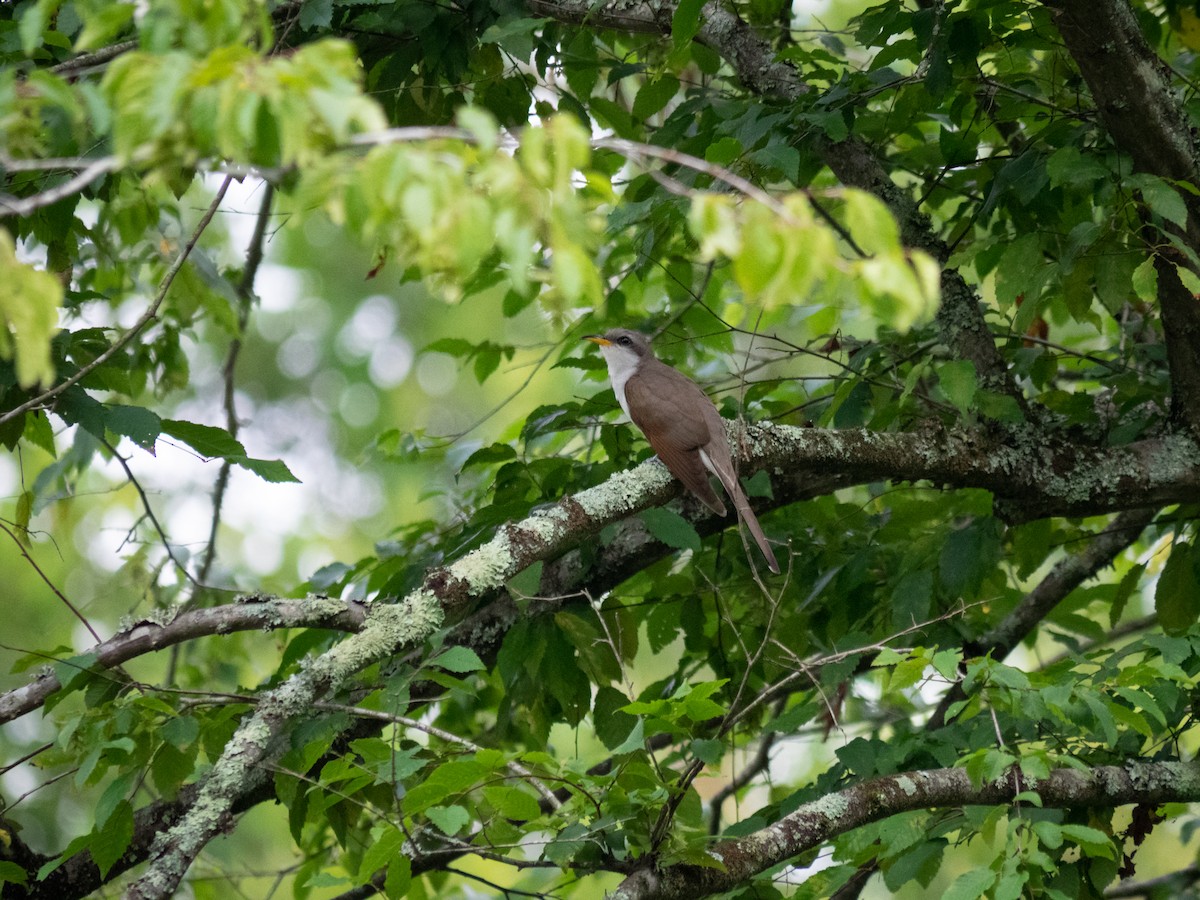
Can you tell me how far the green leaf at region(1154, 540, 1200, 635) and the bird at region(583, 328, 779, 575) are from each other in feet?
4.76

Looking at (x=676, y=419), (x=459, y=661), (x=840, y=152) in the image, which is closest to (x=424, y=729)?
(x=459, y=661)

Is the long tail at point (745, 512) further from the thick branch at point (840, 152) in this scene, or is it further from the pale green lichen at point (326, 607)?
the pale green lichen at point (326, 607)

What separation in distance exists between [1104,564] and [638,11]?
121 inches

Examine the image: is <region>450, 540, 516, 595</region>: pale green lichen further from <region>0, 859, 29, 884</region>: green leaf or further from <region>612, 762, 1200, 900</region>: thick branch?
<region>0, 859, 29, 884</region>: green leaf

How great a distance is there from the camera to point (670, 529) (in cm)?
369

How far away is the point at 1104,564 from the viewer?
16.5ft

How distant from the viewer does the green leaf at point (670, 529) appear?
363 cm

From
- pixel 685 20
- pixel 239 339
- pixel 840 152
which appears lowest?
pixel 840 152

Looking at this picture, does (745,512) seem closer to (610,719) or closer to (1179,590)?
(610,719)

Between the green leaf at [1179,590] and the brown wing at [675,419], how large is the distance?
170 centimetres

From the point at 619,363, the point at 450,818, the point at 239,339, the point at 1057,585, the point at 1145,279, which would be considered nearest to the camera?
the point at 450,818

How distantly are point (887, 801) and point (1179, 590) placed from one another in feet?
6.19

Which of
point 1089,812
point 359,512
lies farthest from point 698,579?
point 359,512

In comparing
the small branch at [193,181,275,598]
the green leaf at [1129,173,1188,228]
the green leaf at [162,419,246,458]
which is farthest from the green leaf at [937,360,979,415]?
the small branch at [193,181,275,598]
